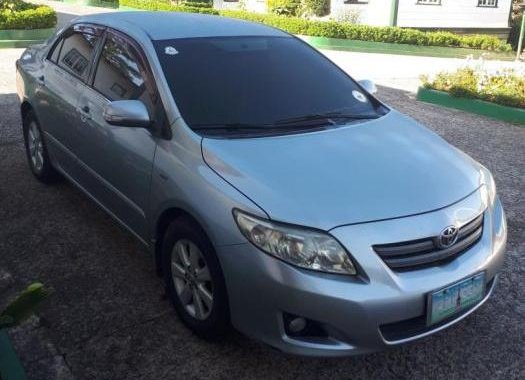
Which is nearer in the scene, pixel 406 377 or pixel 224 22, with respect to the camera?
pixel 406 377

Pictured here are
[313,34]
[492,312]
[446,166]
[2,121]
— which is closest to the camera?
[446,166]

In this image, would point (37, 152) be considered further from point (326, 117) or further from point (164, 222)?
point (326, 117)

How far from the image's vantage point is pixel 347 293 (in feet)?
8.05

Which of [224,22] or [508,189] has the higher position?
[224,22]

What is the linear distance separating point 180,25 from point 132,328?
2.01 metres

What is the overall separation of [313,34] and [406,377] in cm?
1480

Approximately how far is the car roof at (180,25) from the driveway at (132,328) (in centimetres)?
147

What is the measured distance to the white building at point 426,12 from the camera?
68.0ft

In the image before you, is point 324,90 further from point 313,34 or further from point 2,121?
point 313,34

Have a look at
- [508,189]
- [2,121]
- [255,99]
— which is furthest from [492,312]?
[2,121]

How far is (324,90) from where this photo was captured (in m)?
3.76

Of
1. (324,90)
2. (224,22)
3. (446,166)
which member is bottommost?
(446,166)

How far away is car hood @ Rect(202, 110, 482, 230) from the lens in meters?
2.63

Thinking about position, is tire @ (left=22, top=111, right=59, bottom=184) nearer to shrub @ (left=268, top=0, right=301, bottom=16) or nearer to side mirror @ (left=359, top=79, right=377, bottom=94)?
side mirror @ (left=359, top=79, right=377, bottom=94)
